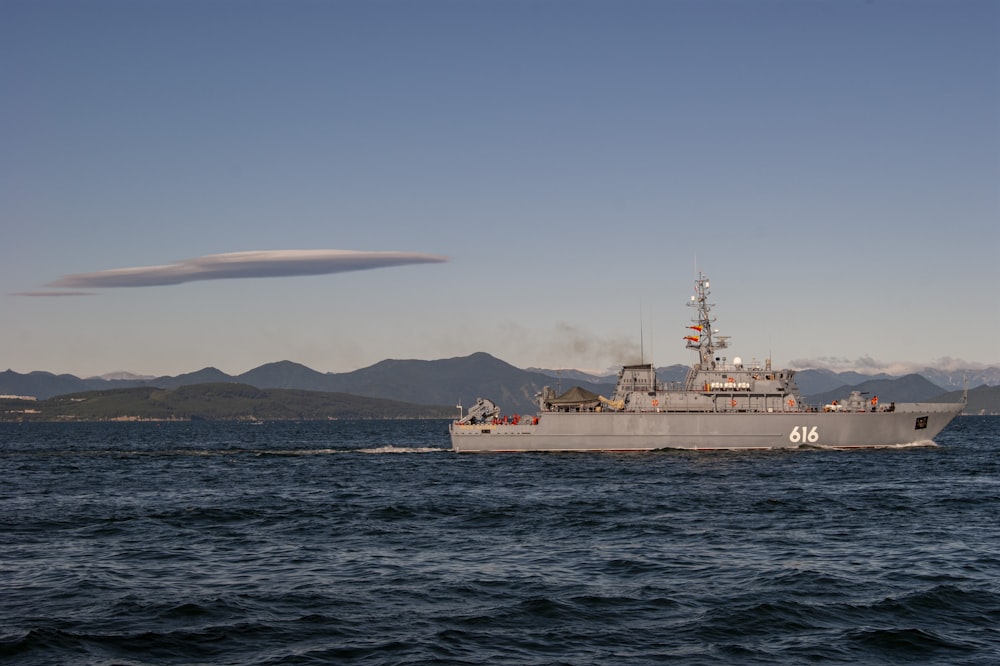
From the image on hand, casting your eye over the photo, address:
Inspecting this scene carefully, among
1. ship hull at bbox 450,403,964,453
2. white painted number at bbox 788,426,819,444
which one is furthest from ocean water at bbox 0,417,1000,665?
white painted number at bbox 788,426,819,444

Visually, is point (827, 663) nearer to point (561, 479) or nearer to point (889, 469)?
point (561, 479)

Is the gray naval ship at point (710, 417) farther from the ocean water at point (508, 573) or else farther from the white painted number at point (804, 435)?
the ocean water at point (508, 573)

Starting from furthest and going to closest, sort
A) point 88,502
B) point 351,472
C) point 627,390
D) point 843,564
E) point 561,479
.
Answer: point 627,390 < point 351,472 < point 561,479 < point 88,502 < point 843,564

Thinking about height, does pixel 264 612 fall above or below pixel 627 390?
below

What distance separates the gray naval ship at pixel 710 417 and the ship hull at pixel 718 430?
0.08 meters

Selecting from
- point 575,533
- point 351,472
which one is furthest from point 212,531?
point 351,472

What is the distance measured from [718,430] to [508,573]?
4894 centimetres

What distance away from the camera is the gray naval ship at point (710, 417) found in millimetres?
72062

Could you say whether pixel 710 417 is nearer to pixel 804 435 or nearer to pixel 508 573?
pixel 804 435

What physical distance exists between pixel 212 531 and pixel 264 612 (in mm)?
13877

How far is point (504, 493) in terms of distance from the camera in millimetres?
46969

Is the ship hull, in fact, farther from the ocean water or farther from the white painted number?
the ocean water

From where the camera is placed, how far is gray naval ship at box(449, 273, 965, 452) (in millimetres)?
72062

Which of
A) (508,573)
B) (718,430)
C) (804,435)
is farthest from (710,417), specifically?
→ (508,573)
